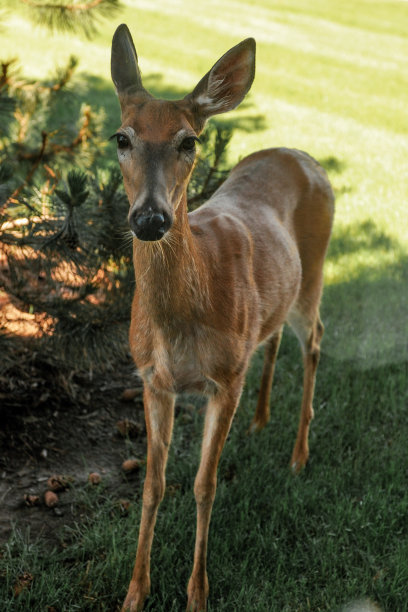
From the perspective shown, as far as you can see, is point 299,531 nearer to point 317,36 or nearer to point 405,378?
→ point 405,378

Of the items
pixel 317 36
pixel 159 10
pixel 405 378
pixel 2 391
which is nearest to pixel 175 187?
pixel 2 391

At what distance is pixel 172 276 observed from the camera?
2568 mm

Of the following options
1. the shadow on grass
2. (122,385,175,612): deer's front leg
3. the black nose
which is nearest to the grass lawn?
the shadow on grass

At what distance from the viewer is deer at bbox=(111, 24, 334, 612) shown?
92.8 inches

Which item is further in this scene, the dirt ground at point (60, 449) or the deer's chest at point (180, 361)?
the dirt ground at point (60, 449)

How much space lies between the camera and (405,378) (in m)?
4.45

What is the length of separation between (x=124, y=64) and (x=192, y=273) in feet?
2.57

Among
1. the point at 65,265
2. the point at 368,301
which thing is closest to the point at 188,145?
the point at 65,265

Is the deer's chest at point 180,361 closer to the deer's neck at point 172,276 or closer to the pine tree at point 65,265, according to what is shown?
the deer's neck at point 172,276

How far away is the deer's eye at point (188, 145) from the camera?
2.39 meters

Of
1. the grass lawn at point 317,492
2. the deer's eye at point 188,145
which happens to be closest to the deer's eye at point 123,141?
the deer's eye at point 188,145

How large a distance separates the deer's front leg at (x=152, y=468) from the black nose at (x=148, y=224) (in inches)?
37.0

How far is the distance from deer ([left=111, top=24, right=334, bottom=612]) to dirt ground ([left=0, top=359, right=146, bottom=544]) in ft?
1.85

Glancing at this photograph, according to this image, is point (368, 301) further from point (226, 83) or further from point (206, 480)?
point (226, 83)
